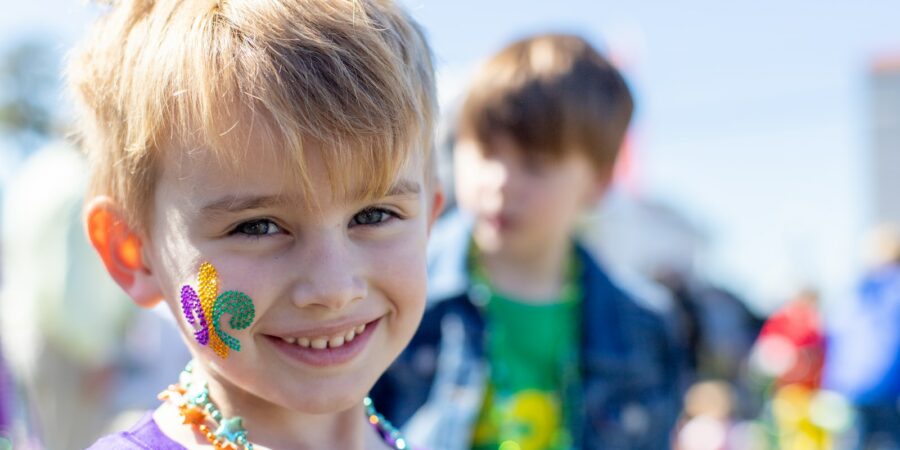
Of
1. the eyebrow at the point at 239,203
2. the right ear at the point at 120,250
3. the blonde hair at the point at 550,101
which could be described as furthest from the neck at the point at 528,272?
the eyebrow at the point at 239,203

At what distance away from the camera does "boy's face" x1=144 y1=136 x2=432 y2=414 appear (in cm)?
125

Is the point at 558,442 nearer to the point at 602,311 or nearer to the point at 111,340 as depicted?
the point at 602,311

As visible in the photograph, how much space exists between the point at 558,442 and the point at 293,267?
148cm

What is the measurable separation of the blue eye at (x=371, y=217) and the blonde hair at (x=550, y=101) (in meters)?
1.29

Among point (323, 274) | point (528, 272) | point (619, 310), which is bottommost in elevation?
point (619, 310)

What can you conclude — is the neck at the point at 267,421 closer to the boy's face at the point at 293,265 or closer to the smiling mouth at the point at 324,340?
the boy's face at the point at 293,265

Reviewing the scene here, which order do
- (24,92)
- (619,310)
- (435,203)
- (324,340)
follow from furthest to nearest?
(24,92), (619,310), (435,203), (324,340)

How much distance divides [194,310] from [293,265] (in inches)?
6.4

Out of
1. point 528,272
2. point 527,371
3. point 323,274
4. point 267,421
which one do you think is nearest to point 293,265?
point 323,274

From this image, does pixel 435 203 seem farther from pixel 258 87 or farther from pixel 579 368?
pixel 579 368

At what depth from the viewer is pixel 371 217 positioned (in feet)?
4.43

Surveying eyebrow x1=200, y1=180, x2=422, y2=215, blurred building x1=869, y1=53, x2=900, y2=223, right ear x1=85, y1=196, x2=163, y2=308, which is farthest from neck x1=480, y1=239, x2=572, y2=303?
blurred building x1=869, y1=53, x2=900, y2=223

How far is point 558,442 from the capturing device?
256 cm

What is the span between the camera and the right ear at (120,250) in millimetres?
1418
